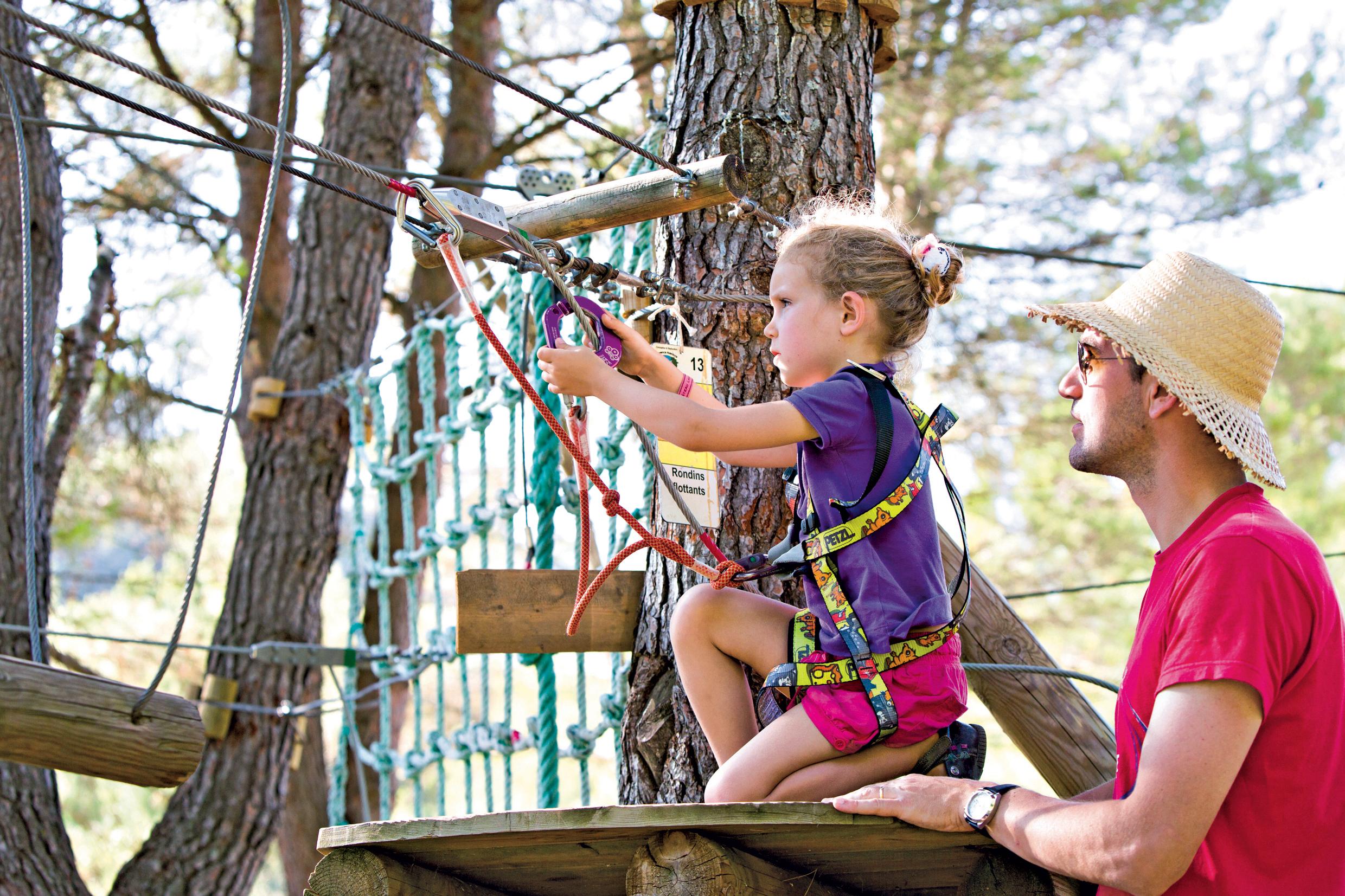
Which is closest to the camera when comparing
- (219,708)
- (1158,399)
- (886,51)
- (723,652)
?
(1158,399)

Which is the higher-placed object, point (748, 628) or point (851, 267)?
point (851, 267)

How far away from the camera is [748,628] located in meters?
1.47

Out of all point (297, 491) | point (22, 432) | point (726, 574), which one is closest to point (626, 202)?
point (726, 574)

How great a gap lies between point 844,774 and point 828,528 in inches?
11.6

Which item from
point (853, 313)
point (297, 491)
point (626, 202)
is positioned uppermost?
point (297, 491)

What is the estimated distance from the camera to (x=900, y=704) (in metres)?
1.37

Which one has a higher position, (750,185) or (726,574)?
(750,185)

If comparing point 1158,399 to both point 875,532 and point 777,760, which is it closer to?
point 875,532

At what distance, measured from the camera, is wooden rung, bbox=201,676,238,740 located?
10.7 ft

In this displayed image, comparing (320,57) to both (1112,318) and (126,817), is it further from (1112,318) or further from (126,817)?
(126,817)

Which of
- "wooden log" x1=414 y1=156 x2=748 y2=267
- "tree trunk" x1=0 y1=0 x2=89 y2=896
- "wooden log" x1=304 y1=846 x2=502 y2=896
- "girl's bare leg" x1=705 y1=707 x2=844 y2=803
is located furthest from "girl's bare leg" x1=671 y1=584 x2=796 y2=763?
"tree trunk" x1=0 y1=0 x2=89 y2=896

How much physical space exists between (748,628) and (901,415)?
329 mm

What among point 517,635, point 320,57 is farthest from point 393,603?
point 517,635

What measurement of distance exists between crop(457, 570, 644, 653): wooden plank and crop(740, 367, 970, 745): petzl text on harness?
0.40m
